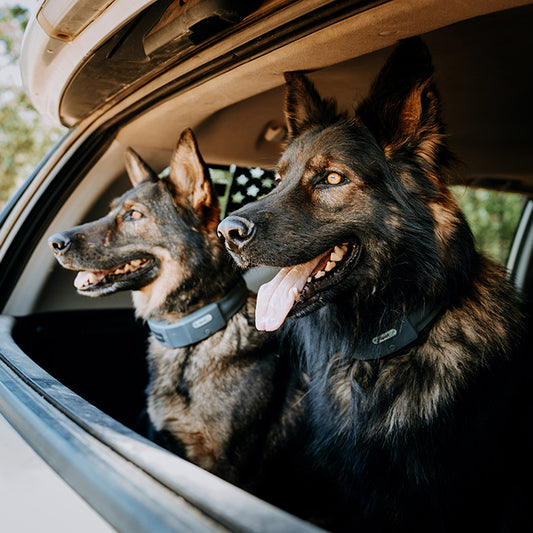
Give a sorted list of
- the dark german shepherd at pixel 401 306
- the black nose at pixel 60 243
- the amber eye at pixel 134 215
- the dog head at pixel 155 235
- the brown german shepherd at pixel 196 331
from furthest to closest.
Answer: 1. the amber eye at pixel 134 215
2. the dog head at pixel 155 235
3. the black nose at pixel 60 243
4. the brown german shepherd at pixel 196 331
5. the dark german shepherd at pixel 401 306

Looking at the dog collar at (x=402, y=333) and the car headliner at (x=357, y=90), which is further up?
the car headliner at (x=357, y=90)

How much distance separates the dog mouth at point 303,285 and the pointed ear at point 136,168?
1408mm

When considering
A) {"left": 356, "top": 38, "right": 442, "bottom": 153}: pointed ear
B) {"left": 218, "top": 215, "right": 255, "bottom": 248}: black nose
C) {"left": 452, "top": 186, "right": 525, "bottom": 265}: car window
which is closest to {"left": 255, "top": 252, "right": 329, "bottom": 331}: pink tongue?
{"left": 218, "top": 215, "right": 255, "bottom": 248}: black nose

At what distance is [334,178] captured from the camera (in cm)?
180

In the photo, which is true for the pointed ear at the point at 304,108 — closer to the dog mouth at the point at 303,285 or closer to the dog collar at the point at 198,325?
the dog mouth at the point at 303,285

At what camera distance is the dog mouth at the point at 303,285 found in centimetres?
171

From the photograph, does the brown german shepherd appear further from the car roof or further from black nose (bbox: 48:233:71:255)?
the car roof

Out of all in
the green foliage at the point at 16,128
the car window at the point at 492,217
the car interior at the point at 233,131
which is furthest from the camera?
the green foliage at the point at 16,128

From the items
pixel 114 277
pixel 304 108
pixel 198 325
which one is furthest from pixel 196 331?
pixel 304 108

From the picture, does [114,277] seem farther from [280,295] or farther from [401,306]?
[401,306]

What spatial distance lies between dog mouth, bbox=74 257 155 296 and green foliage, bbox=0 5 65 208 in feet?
52.9

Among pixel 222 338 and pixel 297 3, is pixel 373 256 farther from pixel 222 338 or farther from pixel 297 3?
pixel 222 338

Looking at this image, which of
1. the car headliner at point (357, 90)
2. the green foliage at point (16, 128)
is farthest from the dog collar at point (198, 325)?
the green foliage at point (16, 128)

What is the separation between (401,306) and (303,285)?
0.39m
